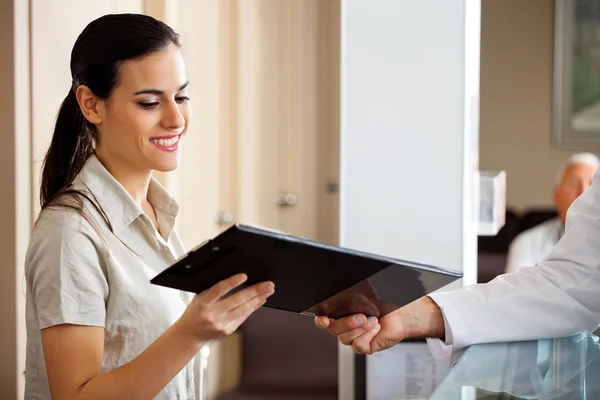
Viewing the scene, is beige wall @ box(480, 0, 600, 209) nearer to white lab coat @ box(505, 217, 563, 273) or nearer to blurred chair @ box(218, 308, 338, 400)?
white lab coat @ box(505, 217, 563, 273)

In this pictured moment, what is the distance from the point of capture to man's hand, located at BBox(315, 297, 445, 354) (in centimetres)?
162

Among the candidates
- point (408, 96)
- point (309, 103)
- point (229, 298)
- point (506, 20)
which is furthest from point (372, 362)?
point (506, 20)

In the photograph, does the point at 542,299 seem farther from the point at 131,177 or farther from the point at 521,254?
the point at 521,254

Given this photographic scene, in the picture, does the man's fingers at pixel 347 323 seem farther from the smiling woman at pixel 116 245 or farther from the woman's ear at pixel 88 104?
the woman's ear at pixel 88 104

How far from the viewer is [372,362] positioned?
3008mm

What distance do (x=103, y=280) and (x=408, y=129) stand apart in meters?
1.62

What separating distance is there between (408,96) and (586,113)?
555 cm

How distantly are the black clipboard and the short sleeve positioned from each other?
0.75 ft

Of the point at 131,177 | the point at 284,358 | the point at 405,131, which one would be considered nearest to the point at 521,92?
the point at 284,358

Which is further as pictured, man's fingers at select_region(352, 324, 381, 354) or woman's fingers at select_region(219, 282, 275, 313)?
man's fingers at select_region(352, 324, 381, 354)

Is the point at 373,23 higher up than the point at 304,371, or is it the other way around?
the point at 373,23

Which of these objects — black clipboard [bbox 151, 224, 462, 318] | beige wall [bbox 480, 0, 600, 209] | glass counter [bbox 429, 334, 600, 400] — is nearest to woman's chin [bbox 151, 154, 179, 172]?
black clipboard [bbox 151, 224, 462, 318]

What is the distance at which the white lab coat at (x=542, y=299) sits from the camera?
4.87 ft

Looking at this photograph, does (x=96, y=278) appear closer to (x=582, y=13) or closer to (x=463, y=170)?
(x=463, y=170)
